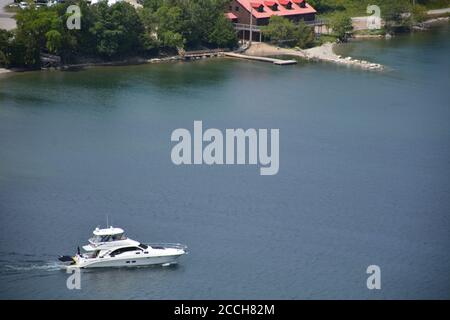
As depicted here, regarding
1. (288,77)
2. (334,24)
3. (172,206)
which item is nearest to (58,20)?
(288,77)

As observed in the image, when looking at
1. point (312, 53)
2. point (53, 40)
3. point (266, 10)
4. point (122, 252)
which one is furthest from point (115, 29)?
point (122, 252)

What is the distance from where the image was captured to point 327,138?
27594 millimetres

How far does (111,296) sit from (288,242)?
148 inches

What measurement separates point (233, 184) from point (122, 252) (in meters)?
4.06

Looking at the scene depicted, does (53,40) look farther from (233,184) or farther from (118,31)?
(233,184)

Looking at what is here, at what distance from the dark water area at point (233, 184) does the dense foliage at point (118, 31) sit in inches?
38.8

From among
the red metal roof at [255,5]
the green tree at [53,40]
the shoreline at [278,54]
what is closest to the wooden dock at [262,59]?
the shoreline at [278,54]

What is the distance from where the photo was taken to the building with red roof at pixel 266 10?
39.1 m

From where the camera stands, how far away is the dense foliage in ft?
112

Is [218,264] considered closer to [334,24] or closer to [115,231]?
[115,231]

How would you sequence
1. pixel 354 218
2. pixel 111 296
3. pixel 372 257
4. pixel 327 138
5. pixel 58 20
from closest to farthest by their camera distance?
pixel 111 296 → pixel 372 257 → pixel 354 218 → pixel 327 138 → pixel 58 20

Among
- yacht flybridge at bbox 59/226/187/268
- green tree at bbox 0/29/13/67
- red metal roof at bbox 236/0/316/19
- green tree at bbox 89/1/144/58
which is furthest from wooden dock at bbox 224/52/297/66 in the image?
yacht flybridge at bbox 59/226/187/268

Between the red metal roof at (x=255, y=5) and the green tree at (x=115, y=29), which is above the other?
the red metal roof at (x=255, y=5)

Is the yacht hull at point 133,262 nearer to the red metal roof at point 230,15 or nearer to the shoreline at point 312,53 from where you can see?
the shoreline at point 312,53
